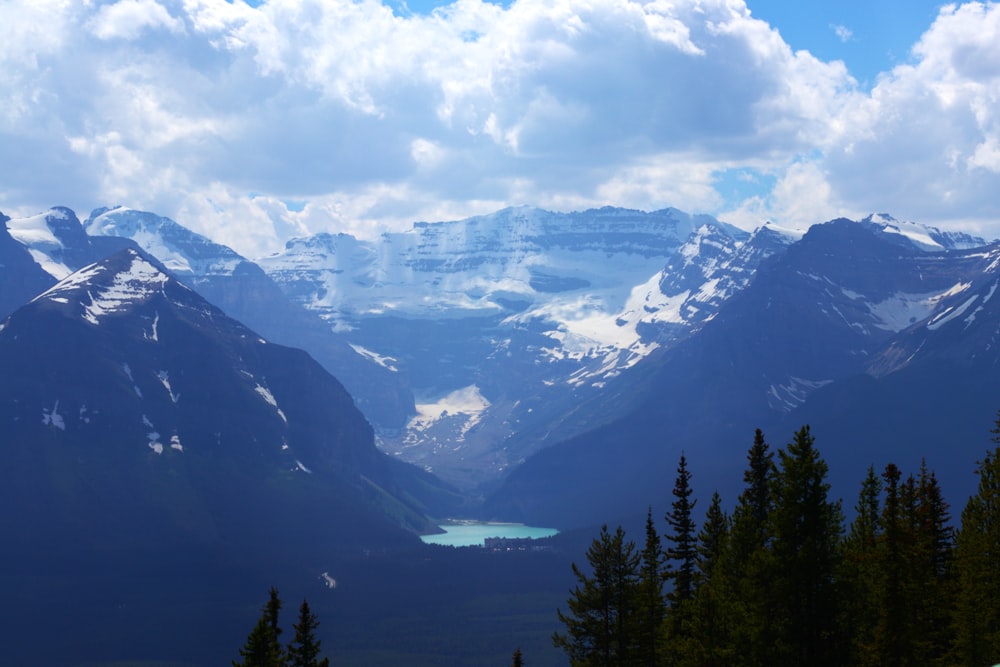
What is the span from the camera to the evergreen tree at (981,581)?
77525mm

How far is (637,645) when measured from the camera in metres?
93.0

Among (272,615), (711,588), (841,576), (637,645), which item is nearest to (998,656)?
(841,576)

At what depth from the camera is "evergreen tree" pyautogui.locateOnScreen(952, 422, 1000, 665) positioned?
3052 inches

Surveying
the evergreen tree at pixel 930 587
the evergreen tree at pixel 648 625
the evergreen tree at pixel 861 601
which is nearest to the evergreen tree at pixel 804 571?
the evergreen tree at pixel 861 601

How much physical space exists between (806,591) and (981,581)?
16.7m

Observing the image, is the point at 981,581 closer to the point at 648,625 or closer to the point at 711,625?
the point at 711,625

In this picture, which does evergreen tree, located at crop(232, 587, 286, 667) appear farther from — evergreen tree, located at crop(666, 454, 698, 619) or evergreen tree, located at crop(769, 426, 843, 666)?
evergreen tree, located at crop(666, 454, 698, 619)

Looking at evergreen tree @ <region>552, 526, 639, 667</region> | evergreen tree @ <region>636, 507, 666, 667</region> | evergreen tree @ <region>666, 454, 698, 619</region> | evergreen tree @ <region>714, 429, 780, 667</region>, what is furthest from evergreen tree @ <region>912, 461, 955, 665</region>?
evergreen tree @ <region>552, 526, 639, 667</region>

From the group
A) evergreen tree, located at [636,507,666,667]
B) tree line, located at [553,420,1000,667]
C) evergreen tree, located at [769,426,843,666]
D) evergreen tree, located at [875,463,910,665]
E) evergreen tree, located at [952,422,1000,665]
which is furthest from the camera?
evergreen tree, located at [636,507,666,667]

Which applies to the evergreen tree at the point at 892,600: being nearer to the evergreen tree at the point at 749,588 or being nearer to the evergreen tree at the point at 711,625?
the evergreen tree at the point at 749,588

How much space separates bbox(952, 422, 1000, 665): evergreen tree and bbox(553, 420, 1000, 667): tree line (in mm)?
83

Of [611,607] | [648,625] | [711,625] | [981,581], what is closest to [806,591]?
[711,625]

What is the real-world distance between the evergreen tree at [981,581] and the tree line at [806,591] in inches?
3.3

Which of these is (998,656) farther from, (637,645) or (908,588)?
(637,645)
